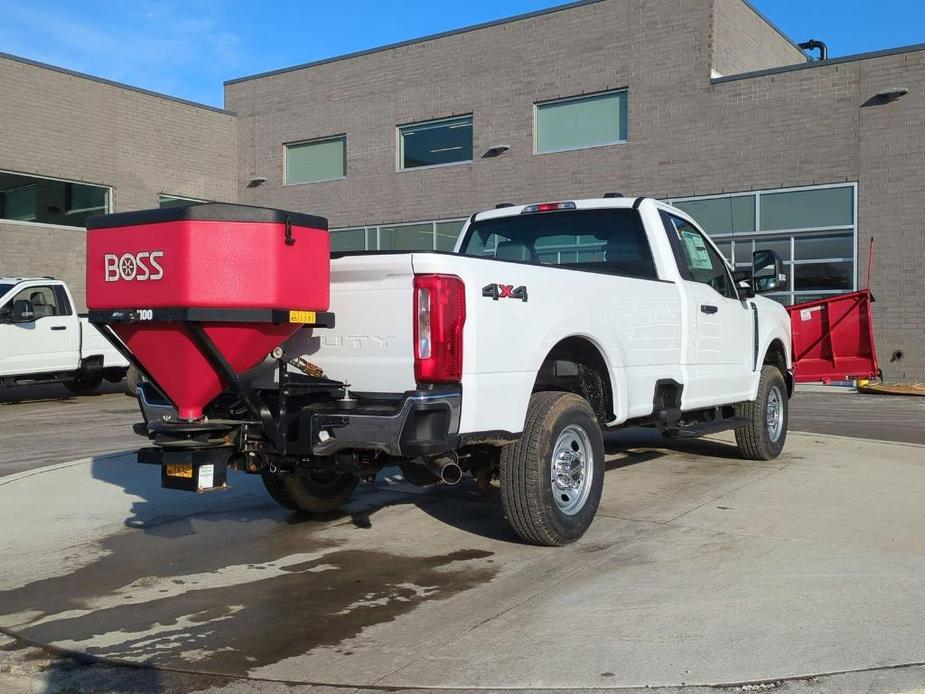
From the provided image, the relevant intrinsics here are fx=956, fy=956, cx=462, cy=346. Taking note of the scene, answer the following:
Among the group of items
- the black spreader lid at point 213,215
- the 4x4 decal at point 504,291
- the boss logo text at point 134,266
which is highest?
the black spreader lid at point 213,215

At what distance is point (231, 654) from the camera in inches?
161

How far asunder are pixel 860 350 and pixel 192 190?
18.5 metres

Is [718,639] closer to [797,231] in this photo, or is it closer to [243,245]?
[243,245]

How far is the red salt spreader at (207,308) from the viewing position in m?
4.61

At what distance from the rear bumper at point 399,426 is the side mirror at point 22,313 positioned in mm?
12638

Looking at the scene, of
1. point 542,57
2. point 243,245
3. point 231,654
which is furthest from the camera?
point 542,57

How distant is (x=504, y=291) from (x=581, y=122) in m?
17.5

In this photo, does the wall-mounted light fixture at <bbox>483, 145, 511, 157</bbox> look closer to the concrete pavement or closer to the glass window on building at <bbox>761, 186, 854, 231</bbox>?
the glass window on building at <bbox>761, 186, 854, 231</bbox>

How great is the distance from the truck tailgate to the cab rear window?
2357 millimetres

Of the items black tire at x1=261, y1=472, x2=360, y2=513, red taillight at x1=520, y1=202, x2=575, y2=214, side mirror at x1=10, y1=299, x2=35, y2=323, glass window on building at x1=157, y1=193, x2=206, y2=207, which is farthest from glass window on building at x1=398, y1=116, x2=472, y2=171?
black tire at x1=261, y1=472, x2=360, y2=513

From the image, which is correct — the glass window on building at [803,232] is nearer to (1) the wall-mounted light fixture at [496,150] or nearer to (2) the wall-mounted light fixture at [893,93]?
(2) the wall-mounted light fixture at [893,93]

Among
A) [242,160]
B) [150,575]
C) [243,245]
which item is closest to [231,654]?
[150,575]

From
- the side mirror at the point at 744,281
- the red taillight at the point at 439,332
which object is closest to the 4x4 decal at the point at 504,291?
the red taillight at the point at 439,332

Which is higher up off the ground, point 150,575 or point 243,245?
point 243,245
